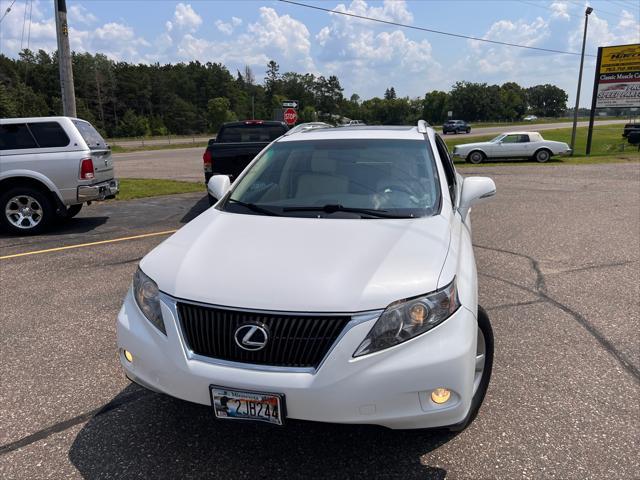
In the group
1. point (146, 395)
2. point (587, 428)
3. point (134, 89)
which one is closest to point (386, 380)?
point (587, 428)

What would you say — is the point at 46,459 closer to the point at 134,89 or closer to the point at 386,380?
the point at 386,380

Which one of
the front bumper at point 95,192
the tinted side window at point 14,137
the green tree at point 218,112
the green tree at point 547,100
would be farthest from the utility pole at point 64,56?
the green tree at point 547,100

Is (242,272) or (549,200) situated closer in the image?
(242,272)

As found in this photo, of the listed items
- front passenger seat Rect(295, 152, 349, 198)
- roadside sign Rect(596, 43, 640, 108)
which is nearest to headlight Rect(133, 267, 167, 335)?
front passenger seat Rect(295, 152, 349, 198)

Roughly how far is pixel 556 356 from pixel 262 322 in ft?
8.55

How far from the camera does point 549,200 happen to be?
11906 millimetres

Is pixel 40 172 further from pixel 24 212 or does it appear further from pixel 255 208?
pixel 255 208

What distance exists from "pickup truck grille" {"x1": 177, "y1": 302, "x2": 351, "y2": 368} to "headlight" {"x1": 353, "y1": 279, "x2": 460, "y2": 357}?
0.49 ft

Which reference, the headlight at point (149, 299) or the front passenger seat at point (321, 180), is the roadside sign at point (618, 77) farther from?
the headlight at point (149, 299)

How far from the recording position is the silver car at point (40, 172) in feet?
27.3

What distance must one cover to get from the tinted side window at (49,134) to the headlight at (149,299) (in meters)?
6.78

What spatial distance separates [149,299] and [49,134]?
7.17 m

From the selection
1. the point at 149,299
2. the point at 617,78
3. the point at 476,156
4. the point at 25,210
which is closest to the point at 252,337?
the point at 149,299

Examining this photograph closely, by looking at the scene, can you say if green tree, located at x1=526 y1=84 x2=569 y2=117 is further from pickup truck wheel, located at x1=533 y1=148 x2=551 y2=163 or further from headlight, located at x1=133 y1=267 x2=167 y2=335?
headlight, located at x1=133 y1=267 x2=167 y2=335
